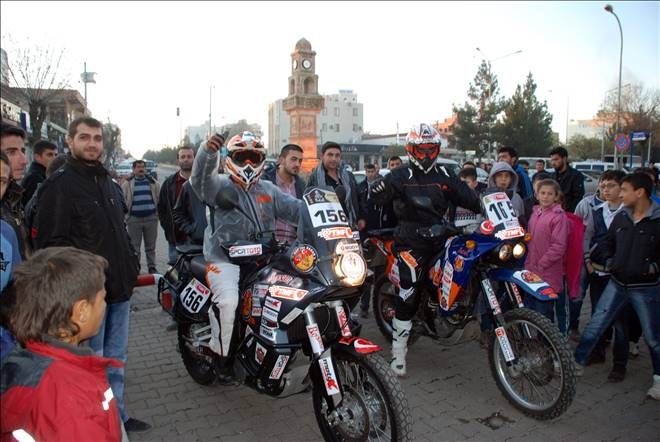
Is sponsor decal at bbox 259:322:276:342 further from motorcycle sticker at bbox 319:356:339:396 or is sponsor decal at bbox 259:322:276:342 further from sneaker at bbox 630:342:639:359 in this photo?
sneaker at bbox 630:342:639:359

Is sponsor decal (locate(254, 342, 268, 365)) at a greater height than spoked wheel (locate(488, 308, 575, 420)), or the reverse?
sponsor decal (locate(254, 342, 268, 365))

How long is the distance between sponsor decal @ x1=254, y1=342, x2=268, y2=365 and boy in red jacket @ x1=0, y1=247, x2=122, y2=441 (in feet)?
4.70

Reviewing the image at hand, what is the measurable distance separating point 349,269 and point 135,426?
2068 mm

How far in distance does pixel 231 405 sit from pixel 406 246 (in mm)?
2029

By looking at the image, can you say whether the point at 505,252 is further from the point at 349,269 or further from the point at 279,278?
the point at 279,278

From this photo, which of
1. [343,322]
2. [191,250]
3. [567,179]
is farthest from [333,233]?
[567,179]

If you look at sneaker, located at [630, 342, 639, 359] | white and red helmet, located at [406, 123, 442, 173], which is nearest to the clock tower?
sneaker, located at [630, 342, 639, 359]

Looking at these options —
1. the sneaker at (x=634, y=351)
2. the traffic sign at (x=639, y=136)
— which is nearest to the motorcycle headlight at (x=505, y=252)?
the sneaker at (x=634, y=351)

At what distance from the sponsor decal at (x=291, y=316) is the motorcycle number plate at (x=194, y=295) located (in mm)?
941

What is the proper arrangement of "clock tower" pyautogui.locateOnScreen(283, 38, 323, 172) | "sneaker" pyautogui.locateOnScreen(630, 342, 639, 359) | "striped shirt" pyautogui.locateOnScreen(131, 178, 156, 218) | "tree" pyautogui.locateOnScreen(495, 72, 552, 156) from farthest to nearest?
A: 1. "clock tower" pyautogui.locateOnScreen(283, 38, 323, 172)
2. "tree" pyautogui.locateOnScreen(495, 72, 552, 156)
3. "striped shirt" pyautogui.locateOnScreen(131, 178, 156, 218)
4. "sneaker" pyautogui.locateOnScreen(630, 342, 639, 359)

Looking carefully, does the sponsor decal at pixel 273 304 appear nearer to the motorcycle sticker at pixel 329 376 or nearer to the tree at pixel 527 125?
the motorcycle sticker at pixel 329 376

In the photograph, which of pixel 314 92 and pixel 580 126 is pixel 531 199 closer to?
pixel 314 92

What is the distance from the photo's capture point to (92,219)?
10.8 feet

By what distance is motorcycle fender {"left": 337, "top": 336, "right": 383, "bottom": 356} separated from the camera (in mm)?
2973
